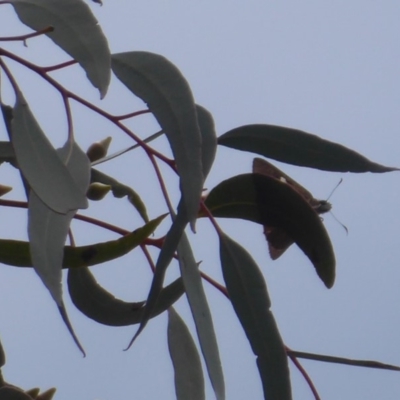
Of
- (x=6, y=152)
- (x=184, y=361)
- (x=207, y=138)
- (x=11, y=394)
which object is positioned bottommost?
(x=11, y=394)

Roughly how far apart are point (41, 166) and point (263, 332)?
13.9 inches

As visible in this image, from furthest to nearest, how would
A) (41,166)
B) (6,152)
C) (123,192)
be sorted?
1. (123,192)
2. (6,152)
3. (41,166)

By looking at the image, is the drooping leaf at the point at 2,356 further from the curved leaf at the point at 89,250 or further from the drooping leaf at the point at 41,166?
the drooping leaf at the point at 41,166

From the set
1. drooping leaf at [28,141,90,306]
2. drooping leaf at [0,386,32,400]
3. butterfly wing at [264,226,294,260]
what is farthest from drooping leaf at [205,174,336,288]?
drooping leaf at [0,386,32,400]

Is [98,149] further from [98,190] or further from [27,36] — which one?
[27,36]

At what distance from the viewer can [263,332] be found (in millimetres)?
1119

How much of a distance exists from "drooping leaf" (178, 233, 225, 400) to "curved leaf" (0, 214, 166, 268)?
49 mm

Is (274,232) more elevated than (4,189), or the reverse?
(274,232)

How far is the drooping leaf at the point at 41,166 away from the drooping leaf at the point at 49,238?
0.07ft

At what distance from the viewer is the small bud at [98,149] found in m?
1.27

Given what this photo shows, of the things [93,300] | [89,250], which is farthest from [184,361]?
[89,250]

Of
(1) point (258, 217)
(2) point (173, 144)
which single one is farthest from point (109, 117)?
(1) point (258, 217)

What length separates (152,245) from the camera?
1.22m

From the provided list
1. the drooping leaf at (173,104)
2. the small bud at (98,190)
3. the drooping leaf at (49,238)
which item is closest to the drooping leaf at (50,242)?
the drooping leaf at (49,238)
